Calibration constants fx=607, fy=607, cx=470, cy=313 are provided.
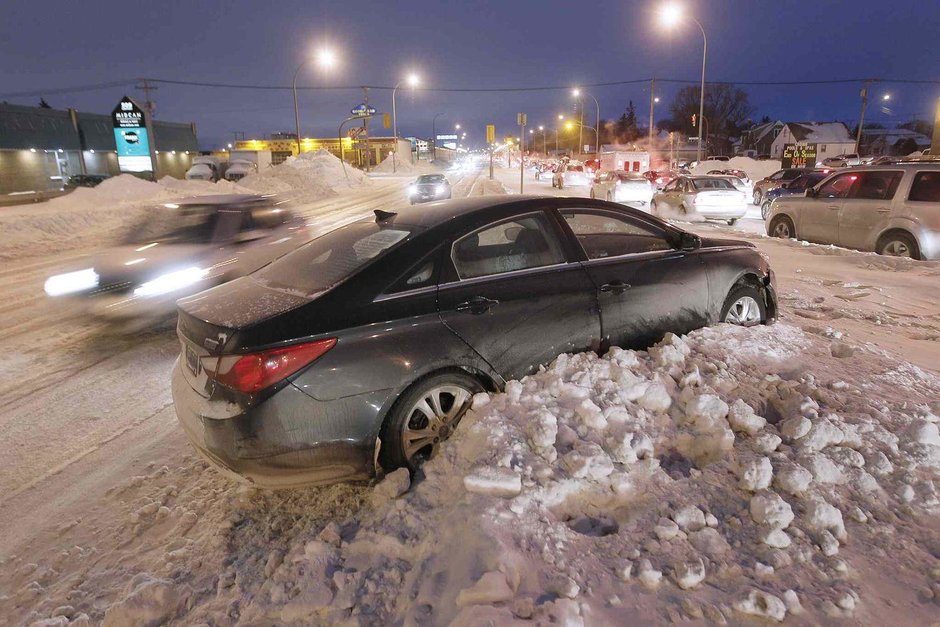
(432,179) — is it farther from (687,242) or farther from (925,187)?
(687,242)

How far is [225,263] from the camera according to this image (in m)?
11.0

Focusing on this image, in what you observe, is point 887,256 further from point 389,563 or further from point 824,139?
point 824,139

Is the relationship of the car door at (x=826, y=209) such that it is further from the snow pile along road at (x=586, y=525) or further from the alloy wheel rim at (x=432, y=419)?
the alloy wheel rim at (x=432, y=419)

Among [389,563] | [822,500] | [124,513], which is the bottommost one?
[124,513]

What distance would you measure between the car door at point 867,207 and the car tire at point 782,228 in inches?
60.2

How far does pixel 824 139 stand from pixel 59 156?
82.8 meters

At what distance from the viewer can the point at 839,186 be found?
38.3 feet

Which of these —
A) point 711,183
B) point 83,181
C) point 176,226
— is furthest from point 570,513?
point 83,181

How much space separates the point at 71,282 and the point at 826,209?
44.9 ft

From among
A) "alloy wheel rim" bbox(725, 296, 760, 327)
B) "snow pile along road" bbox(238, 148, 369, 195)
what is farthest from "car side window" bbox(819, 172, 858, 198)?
"snow pile along road" bbox(238, 148, 369, 195)

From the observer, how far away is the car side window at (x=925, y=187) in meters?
9.88

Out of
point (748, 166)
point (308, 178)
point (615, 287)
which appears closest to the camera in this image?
point (615, 287)

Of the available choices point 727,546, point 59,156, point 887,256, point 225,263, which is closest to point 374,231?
point 727,546

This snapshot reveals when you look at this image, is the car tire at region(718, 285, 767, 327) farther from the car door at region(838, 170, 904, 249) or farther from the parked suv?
the car door at region(838, 170, 904, 249)
